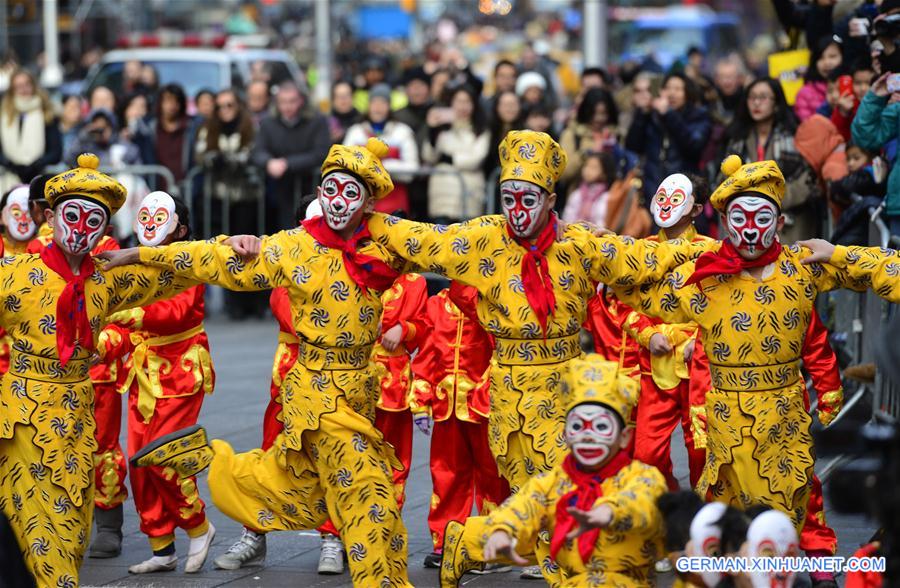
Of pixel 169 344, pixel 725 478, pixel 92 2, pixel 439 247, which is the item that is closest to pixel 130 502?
pixel 169 344

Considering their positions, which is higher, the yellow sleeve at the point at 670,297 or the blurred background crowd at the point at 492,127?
the blurred background crowd at the point at 492,127

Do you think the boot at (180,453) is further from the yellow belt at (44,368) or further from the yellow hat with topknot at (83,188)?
the yellow hat with topknot at (83,188)

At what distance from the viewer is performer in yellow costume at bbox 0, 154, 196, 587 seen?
7.57 m

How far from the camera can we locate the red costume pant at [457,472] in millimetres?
8523

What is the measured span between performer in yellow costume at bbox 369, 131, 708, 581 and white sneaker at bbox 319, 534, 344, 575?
1.20 meters

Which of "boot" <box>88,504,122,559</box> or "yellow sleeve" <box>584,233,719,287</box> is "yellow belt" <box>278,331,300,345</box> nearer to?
"boot" <box>88,504,122,559</box>

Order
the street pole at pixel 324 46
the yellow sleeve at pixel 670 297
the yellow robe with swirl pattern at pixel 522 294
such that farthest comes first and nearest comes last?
the street pole at pixel 324 46 → the yellow sleeve at pixel 670 297 → the yellow robe with swirl pattern at pixel 522 294

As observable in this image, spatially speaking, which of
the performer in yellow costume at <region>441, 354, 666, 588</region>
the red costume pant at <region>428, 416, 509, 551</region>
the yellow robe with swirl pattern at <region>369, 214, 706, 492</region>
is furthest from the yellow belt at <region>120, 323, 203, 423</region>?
the performer in yellow costume at <region>441, 354, 666, 588</region>

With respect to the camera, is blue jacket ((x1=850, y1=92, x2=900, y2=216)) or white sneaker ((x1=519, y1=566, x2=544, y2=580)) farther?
blue jacket ((x1=850, y1=92, x2=900, y2=216))

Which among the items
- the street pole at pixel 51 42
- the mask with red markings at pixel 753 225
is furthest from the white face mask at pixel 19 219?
the street pole at pixel 51 42

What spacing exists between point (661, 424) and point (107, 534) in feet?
9.24

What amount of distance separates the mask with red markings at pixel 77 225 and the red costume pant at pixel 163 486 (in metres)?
1.19

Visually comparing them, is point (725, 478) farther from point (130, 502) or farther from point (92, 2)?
point (92, 2)

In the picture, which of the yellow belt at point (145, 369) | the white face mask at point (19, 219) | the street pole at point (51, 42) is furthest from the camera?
the street pole at point (51, 42)
